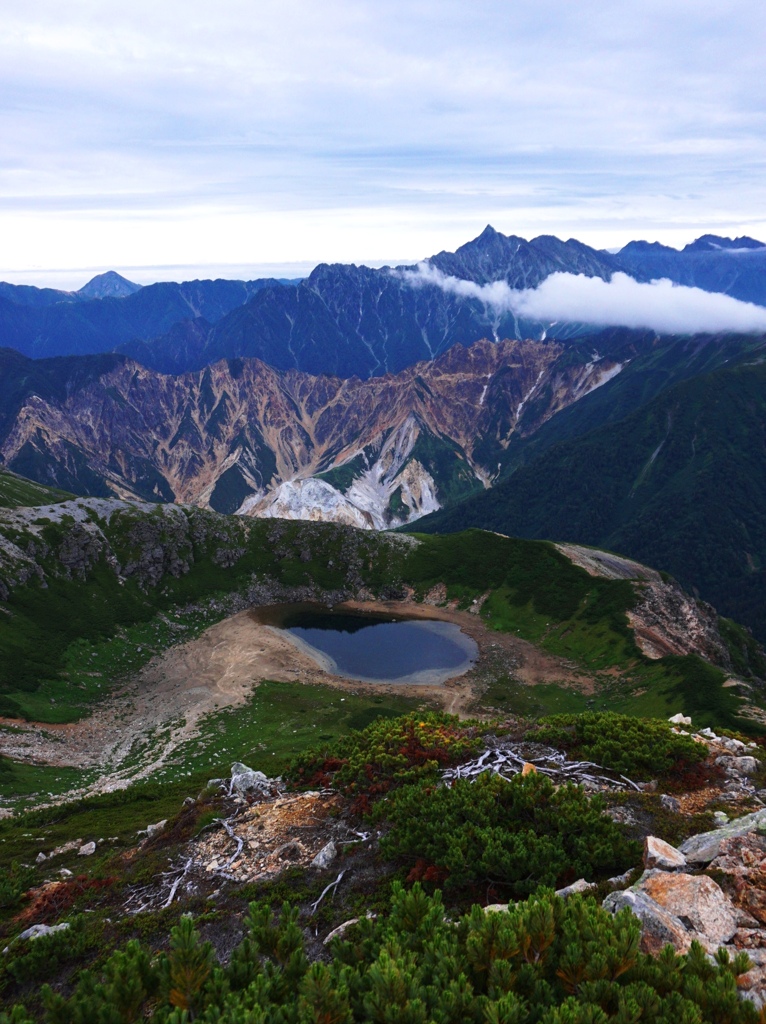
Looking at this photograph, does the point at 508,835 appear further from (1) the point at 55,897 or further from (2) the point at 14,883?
(2) the point at 14,883

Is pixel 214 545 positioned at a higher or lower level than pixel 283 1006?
lower

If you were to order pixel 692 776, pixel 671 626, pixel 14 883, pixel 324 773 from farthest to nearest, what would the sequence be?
pixel 671 626, pixel 324 773, pixel 692 776, pixel 14 883

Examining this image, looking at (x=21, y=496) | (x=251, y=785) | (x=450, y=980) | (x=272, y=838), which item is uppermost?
(x=450, y=980)

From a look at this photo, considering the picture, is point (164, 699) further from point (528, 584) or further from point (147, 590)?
point (528, 584)

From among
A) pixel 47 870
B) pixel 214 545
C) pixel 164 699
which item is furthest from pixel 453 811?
pixel 214 545

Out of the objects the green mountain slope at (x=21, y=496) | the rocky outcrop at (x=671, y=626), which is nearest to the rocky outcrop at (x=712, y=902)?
the rocky outcrop at (x=671, y=626)

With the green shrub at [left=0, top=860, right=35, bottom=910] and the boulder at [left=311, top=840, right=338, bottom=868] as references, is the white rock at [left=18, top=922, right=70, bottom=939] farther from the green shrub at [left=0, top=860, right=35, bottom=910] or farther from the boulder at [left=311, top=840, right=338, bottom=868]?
the boulder at [left=311, top=840, right=338, bottom=868]

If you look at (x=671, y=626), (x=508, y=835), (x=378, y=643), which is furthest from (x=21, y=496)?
(x=508, y=835)

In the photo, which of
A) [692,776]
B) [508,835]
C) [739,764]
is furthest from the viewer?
[739,764]
